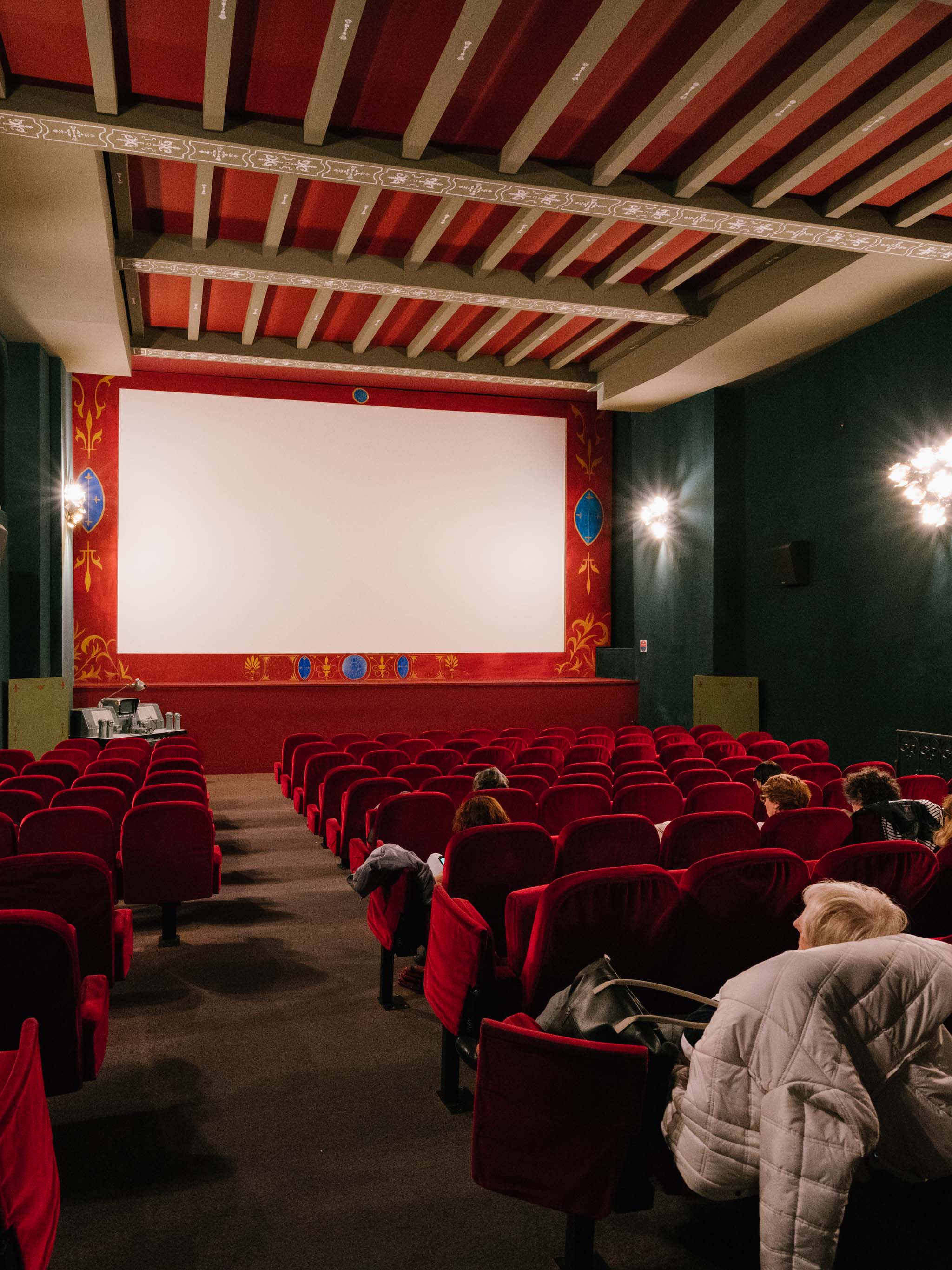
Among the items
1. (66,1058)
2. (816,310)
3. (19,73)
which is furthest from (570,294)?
(66,1058)

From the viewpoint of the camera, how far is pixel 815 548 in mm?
10570

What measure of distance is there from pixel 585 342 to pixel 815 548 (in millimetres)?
3874

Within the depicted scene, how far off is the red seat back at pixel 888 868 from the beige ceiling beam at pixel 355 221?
6.10m

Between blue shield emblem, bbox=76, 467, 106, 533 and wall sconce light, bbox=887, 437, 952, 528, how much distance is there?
9.76 metres

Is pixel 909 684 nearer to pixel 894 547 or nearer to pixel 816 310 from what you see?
pixel 894 547

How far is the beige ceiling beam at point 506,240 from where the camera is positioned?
7.82 meters

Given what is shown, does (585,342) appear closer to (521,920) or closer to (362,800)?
(362,800)

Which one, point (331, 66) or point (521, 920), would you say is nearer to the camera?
point (521, 920)

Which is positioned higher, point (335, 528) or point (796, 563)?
point (335, 528)

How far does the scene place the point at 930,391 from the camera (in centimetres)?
867

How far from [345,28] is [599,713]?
9870 mm

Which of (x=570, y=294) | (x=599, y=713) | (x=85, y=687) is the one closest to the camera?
(x=570, y=294)

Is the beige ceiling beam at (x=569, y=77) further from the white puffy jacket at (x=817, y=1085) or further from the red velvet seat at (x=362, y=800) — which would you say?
the white puffy jacket at (x=817, y=1085)

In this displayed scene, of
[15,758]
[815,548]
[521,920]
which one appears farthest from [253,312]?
[521,920]
